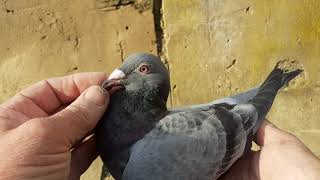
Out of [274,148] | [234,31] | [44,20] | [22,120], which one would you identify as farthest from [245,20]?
[22,120]

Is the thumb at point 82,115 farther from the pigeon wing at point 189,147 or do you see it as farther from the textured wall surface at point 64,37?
the textured wall surface at point 64,37

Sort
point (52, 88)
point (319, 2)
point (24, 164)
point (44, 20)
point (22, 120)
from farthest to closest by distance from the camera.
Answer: point (44, 20), point (319, 2), point (52, 88), point (22, 120), point (24, 164)

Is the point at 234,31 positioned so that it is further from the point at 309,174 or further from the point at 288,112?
the point at 309,174

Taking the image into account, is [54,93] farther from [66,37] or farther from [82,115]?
[66,37]

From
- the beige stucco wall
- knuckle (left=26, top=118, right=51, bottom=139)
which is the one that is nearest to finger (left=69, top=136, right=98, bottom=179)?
knuckle (left=26, top=118, right=51, bottom=139)

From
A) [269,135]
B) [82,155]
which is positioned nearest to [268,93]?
[269,135]

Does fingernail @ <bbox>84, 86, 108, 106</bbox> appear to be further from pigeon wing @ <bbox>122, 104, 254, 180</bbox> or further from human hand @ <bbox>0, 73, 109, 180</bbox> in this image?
pigeon wing @ <bbox>122, 104, 254, 180</bbox>

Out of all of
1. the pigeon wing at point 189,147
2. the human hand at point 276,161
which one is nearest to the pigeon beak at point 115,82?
the pigeon wing at point 189,147
